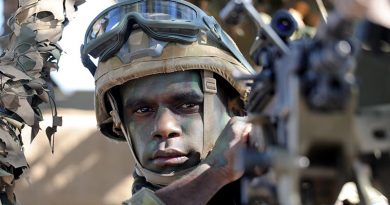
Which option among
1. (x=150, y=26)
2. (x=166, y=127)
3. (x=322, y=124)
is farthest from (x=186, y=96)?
(x=322, y=124)

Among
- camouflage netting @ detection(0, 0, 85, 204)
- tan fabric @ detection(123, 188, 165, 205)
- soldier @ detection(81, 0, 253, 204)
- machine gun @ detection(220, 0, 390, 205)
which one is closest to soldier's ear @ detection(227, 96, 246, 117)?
soldier @ detection(81, 0, 253, 204)

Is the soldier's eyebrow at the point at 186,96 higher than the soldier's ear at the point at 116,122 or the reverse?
higher

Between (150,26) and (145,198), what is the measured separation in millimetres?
755

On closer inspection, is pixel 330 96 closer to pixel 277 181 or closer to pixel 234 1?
pixel 277 181

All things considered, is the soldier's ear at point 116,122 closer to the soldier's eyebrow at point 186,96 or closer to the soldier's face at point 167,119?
the soldier's face at point 167,119

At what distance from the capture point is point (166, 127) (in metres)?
4.46

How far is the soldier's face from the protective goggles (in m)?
0.17

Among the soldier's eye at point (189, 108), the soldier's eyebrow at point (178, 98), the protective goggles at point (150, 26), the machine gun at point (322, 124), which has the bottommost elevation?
the soldier's eye at point (189, 108)

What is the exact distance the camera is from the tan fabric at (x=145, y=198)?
4.21 m

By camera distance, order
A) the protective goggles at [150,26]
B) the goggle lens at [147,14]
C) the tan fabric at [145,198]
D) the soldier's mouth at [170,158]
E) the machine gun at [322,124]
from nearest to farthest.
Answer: the machine gun at [322,124] < the tan fabric at [145,198] < the soldier's mouth at [170,158] < the protective goggles at [150,26] < the goggle lens at [147,14]

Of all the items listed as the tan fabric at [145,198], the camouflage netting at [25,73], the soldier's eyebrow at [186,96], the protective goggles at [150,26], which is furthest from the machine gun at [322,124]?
the camouflage netting at [25,73]

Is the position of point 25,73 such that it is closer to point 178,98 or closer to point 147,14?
point 147,14

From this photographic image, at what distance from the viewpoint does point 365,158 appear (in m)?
2.66

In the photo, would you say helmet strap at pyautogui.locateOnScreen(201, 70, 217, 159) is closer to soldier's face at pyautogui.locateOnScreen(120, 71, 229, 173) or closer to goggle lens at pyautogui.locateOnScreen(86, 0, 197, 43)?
soldier's face at pyautogui.locateOnScreen(120, 71, 229, 173)
